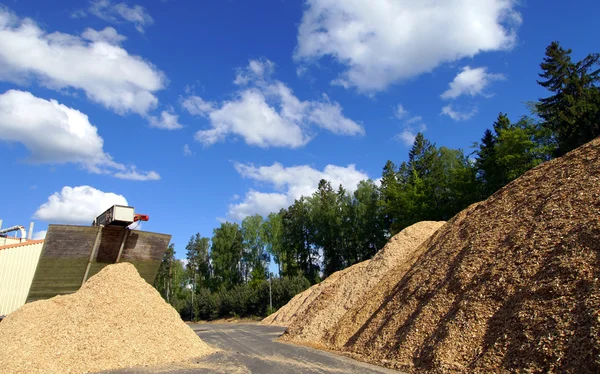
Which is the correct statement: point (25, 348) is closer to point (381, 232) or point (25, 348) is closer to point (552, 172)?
point (552, 172)

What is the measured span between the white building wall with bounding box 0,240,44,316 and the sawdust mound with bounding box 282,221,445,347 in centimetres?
1298

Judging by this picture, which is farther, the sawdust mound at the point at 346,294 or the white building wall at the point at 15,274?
the white building wall at the point at 15,274

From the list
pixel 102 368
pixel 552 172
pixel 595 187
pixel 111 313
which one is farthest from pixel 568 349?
pixel 111 313

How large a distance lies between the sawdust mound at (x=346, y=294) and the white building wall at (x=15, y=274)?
12976 millimetres

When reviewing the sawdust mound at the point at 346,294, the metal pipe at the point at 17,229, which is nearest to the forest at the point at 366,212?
the sawdust mound at the point at 346,294

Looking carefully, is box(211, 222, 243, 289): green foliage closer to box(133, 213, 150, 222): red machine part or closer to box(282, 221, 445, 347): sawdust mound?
box(282, 221, 445, 347): sawdust mound

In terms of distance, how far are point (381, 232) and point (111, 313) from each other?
4628 cm

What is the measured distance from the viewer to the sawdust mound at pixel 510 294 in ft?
24.5

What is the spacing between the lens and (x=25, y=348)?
12.0 m

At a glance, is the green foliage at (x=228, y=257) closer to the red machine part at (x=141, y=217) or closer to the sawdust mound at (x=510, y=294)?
the red machine part at (x=141, y=217)

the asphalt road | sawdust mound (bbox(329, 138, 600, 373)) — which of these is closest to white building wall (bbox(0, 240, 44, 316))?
the asphalt road

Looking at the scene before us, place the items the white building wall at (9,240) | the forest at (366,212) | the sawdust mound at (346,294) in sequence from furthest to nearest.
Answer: the forest at (366,212) → the white building wall at (9,240) → the sawdust mound at (346,294)

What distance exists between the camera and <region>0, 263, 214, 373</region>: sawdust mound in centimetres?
1168

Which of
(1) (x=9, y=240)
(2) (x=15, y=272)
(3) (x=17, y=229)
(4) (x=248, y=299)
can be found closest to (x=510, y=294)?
(2) (x=15, y=272)
